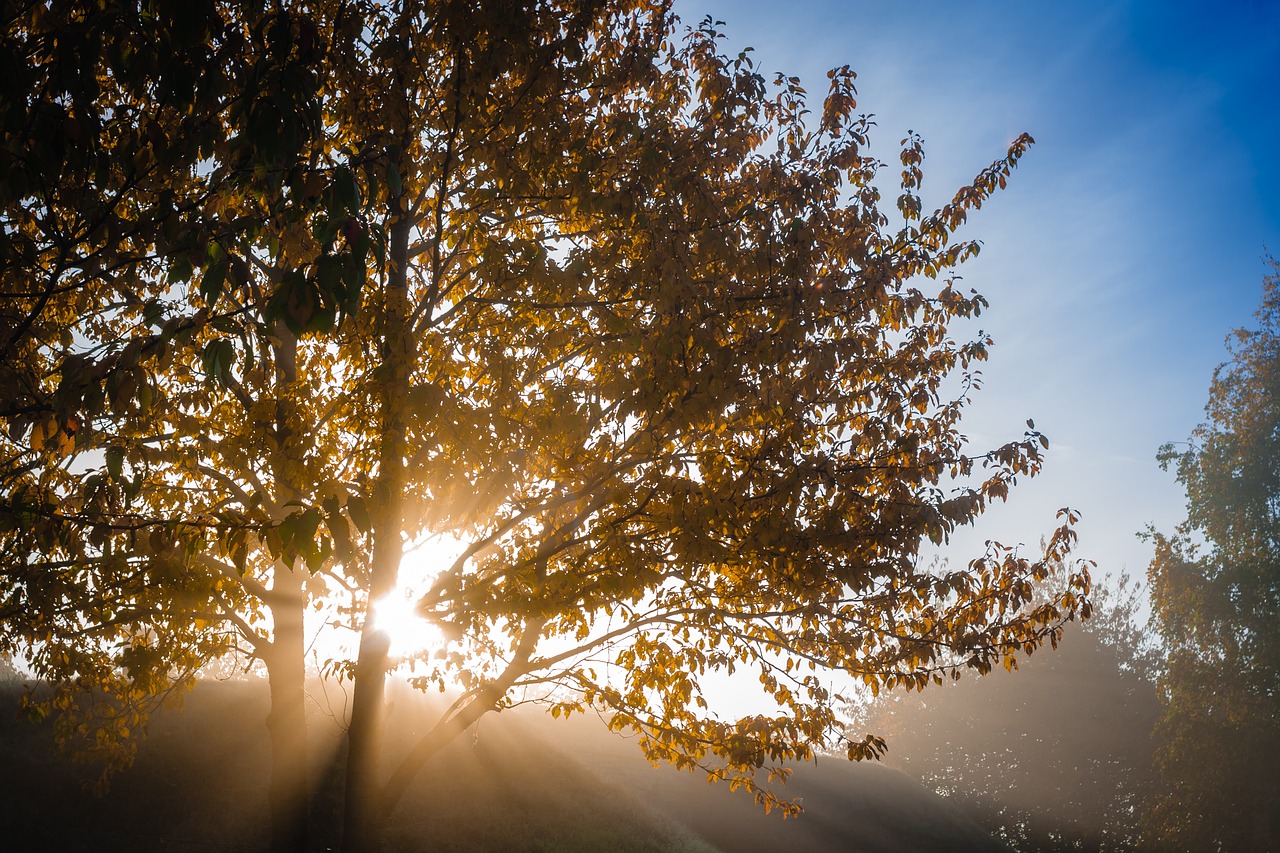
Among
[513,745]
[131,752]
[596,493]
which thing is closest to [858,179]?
[596,493]

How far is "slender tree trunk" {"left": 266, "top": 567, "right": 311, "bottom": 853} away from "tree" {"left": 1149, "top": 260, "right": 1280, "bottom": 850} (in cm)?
3382

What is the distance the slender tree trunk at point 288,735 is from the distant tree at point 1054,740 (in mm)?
47297

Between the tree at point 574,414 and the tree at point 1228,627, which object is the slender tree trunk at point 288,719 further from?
the tree at point 1228,627

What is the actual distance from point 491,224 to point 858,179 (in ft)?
15.7

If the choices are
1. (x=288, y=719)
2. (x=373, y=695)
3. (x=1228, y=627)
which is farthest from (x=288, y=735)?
(x=1228, y=627)

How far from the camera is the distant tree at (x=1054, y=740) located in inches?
1832

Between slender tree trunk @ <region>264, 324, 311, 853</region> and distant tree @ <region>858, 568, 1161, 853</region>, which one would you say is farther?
distant tree @ <region>858, 568, 1161, 853</region>

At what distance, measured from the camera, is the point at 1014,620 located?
27.3 ft

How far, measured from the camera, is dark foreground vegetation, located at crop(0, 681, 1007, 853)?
14430 mm

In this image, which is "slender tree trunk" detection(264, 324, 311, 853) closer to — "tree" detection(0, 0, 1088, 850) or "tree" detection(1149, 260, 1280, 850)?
"tree" detection(0, 0, 1088, 850)

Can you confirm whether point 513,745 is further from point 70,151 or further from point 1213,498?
point 1213,498

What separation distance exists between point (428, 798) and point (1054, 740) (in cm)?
5261

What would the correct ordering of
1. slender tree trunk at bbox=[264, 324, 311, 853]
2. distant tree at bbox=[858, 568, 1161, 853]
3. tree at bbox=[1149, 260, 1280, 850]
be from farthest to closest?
distant tree at bbox=[858, 568, 1161, 853] < tree at bbox=[1149, 260, 1280, 850] < slender tree trunk at bbox=[264, 324, 311, 853]

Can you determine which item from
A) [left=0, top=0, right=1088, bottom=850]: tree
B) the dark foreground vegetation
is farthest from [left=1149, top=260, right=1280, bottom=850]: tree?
[left=0, top=0, right=1088, bottom=850]: tree
